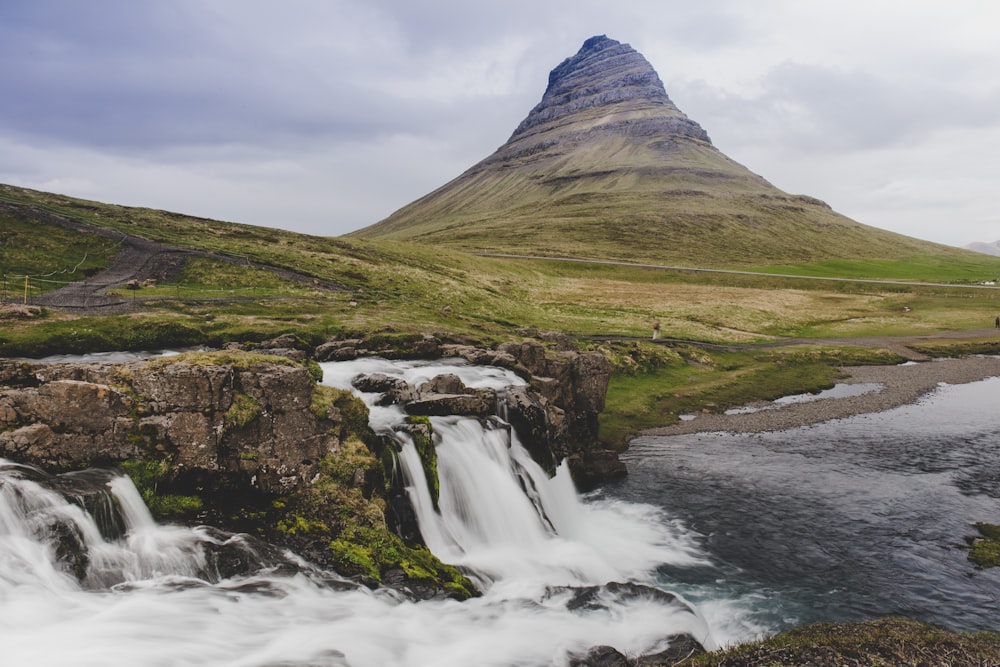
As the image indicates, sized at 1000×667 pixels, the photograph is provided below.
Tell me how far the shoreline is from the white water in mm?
21331

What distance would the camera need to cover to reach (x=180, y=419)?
16.7 m

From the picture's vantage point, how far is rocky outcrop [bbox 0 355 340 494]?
15.5 metres

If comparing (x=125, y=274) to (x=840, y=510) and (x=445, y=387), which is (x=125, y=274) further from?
(x=840, y=510)

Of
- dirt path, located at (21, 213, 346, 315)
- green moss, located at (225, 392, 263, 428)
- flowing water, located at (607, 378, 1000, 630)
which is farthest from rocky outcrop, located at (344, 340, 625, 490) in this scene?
dirt path, located at (21, 213, 346, 315)

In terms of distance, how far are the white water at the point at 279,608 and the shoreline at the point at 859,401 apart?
21.3 metres

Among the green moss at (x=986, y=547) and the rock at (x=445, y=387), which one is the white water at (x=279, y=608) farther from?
the green moss at (x=986, y=547)

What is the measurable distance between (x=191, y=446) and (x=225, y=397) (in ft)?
5.49

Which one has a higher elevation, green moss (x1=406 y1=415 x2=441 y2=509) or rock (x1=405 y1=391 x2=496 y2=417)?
rock (x1=405 y1=391 x2=496 y2=417)

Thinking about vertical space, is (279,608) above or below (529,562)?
above

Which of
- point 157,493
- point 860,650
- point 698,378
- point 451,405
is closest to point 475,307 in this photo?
point 698,378

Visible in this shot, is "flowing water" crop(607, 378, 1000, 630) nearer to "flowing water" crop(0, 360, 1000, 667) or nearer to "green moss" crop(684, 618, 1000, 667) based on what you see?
"flowing water" crop(0, 360, 1000, 667)

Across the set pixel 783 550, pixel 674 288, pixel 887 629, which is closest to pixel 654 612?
pixel 887 629

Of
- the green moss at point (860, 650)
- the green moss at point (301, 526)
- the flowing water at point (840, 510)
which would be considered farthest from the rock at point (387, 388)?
the green moss at point (860, 650)

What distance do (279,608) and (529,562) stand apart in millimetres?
9771
